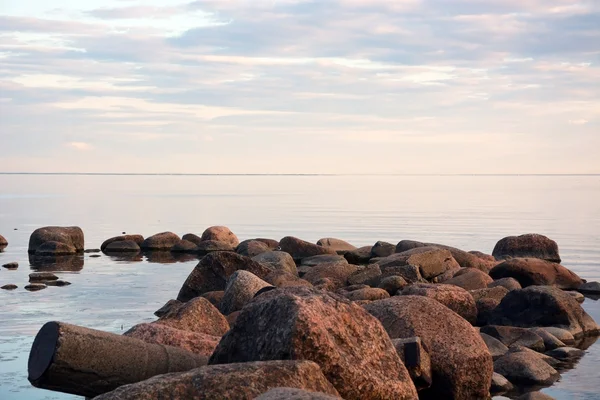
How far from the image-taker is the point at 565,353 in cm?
1491

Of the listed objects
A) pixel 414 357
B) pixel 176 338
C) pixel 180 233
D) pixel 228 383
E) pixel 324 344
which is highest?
pixel 324 344

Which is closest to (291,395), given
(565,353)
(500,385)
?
(500,385)

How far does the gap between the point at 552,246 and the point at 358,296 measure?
14244 mm

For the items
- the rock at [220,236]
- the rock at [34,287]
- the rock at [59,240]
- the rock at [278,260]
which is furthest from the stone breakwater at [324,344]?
the rock at [220,236]

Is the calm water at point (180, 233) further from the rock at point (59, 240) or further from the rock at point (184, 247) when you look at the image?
the rock at point (184, 247)

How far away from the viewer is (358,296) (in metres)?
17.8

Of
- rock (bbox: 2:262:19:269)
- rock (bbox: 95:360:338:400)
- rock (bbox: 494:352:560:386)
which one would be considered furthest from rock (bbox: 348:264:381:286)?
rock (bbox: 95:360:338:400)

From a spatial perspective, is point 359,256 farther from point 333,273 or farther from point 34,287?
point 34,287

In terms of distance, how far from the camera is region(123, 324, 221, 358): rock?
11.1 meters

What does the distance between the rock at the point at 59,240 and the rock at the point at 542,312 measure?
18929 millimetres

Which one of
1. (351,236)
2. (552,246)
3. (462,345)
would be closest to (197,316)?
(462,345)

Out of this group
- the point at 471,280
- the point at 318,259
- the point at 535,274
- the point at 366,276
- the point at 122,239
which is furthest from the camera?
the point at 122,239

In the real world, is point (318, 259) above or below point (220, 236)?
below

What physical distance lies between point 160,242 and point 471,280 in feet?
53.5
